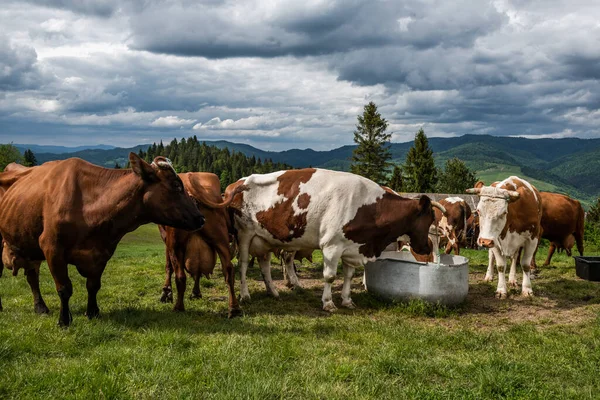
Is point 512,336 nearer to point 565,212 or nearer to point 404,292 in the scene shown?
point 404,292

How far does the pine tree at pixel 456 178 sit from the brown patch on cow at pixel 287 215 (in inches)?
3975

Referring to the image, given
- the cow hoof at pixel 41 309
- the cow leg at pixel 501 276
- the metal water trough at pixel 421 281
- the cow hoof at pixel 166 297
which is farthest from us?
the cow leg at pixel 501 276

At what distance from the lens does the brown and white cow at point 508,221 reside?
9.94 metres

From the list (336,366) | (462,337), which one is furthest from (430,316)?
(336,366)

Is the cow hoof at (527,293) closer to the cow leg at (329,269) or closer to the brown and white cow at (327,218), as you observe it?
the brown and white cow at (327,218)

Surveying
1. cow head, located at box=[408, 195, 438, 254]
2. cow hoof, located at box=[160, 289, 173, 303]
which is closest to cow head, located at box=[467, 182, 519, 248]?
cow head, located at box=[408, 195, 438, 254]

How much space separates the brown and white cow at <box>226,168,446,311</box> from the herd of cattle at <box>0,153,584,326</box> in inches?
0.8

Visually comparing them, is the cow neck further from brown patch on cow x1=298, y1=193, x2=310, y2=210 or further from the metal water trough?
the metal water trough

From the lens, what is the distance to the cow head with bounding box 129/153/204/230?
742 cm

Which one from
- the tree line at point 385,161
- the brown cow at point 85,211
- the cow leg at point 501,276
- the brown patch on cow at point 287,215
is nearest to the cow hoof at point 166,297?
the brown cow at point 85,211

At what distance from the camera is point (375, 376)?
550cm

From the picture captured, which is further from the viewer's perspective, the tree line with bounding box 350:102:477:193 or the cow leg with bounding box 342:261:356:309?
the tree line with bounding box 350:102:477:193

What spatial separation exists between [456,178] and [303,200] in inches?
4094

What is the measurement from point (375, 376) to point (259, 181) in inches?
210
